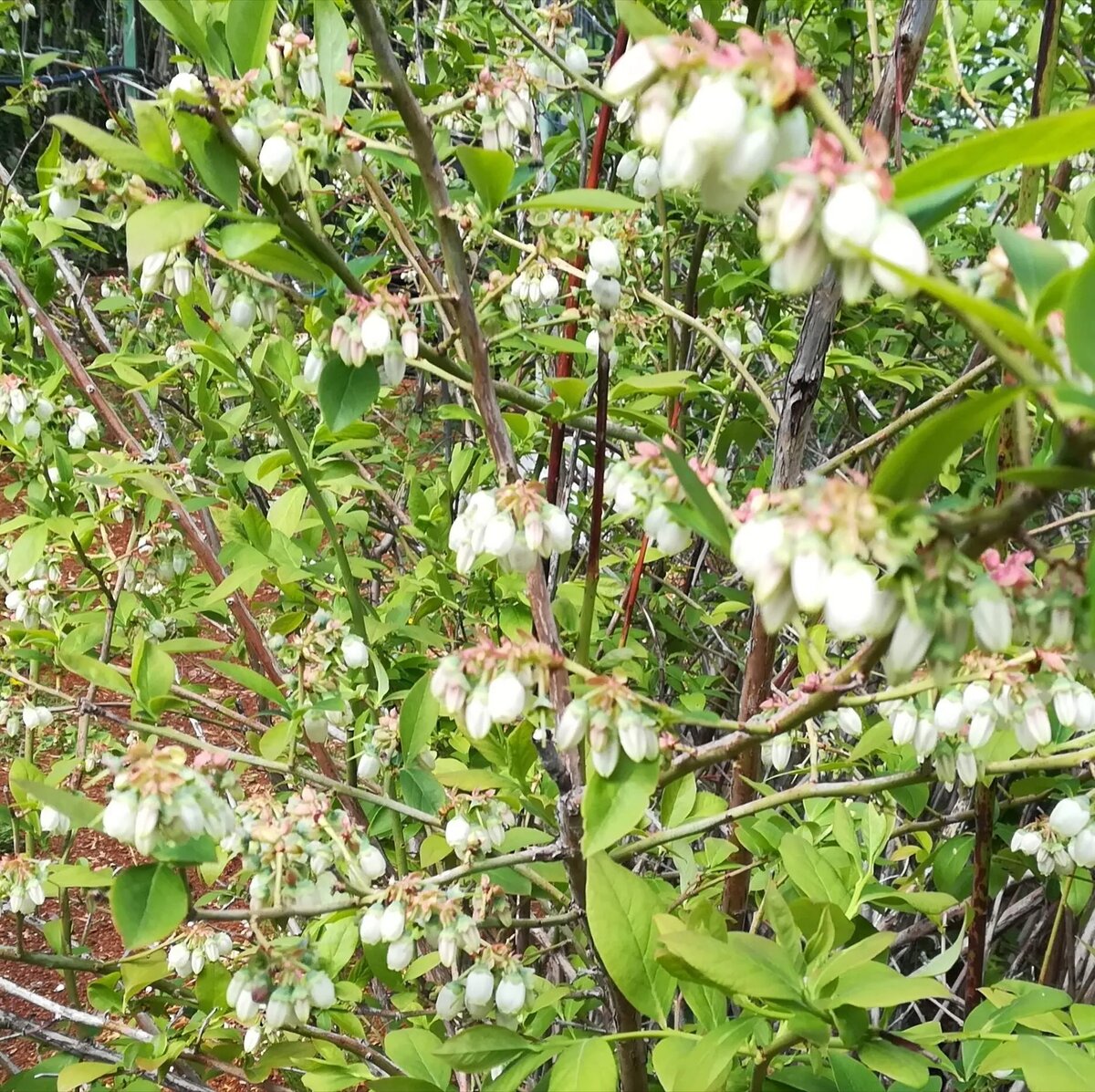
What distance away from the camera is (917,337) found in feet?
9.84

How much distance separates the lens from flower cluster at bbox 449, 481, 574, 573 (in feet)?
3.12

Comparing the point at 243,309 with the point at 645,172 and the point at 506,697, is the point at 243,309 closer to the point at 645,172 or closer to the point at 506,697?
the point at 506,697

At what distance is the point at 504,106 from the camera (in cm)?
133

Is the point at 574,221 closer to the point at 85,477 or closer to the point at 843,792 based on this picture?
the point at 843,792

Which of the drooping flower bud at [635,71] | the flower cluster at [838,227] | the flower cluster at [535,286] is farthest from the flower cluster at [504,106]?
the flower cluster at [838,227]

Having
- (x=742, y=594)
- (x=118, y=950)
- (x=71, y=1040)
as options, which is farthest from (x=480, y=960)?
(x=118, y=950)

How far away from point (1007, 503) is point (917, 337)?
265cm

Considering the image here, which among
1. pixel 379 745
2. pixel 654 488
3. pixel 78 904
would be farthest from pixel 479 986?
pixel 78 904

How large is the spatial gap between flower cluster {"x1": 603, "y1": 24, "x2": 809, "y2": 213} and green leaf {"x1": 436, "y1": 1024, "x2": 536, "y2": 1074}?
2.85ft

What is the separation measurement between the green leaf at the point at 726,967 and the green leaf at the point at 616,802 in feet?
0.34

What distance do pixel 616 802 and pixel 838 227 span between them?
1.65 feet

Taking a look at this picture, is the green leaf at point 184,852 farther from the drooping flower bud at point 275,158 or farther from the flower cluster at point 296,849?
the drooping flower bud at point 275,158

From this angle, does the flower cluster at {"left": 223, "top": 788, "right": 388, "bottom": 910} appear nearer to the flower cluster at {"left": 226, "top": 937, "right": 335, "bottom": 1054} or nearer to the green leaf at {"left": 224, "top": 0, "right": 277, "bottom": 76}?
the flower cluster at {"left": 226, "top": 937, "right": 335, "bottom": 1054}

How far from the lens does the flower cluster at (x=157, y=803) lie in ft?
2.86
